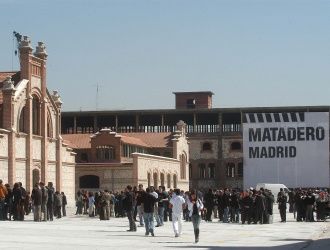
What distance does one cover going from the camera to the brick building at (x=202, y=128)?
95.2 m

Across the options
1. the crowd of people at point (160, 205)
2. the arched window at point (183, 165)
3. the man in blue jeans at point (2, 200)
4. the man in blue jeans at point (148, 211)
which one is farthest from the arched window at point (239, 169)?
the man in blue jeans at point (148, 211)

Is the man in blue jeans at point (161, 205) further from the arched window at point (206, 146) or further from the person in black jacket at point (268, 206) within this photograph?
the arched window at point (206, 146)

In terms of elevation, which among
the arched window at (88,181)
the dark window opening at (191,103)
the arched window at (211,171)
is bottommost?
the arched window at (88,181)

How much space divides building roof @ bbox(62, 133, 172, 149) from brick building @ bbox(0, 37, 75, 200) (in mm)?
17141

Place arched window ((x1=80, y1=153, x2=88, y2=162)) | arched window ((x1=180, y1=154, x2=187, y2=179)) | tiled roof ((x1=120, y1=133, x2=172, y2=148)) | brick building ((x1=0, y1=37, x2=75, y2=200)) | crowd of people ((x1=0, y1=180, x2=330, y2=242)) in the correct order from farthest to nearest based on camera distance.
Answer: tiled roof ((x1=120, y1=133, x2=172, y2=148)) < arched window ((x1=180, y1=154, x2=187, y2=179)) < arched window ((x1=80, y1=153, x2=88, y2=162)) < brick building ((x1=0, y1=37, x2=75, y2=200)) < crowd of people ((x1=0, y1=180, x2=330, y2=242))

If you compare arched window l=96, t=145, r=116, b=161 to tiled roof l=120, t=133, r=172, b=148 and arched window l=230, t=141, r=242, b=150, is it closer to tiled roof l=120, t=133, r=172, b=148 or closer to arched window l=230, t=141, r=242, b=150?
tiled roof l=120, t=133, r=172, b=148

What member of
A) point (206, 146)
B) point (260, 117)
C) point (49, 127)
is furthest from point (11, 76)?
point (206, 146)

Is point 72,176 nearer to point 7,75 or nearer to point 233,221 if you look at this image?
point 7,75

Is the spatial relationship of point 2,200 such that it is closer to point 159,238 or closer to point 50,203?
point 50,203

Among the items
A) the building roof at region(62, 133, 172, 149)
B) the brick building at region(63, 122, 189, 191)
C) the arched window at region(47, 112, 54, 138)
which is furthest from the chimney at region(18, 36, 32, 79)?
the building roof at region(62, 133, 172, 149)

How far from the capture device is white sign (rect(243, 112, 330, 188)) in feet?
217

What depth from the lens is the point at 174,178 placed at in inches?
3088

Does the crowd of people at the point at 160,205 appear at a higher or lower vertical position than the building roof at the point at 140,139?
lower

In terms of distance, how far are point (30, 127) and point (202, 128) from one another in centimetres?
4785
